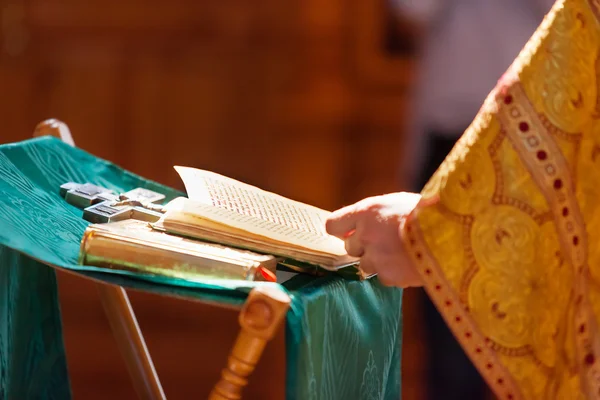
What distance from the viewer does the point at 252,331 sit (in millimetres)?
676

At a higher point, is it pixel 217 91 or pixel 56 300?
pixel 217 91

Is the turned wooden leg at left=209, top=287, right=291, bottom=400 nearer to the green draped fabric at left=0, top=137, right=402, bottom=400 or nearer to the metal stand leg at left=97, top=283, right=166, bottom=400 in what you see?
the green draped fabric at left=0, top=137, right=402, bottom=400

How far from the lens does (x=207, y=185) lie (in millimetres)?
898

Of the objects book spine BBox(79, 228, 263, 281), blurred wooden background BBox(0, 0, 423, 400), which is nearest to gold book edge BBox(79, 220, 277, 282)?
book spine BBox(79, 228, 263, 281)

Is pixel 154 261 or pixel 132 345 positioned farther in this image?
pixel 132 345

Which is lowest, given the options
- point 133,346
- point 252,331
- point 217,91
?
point 133,346

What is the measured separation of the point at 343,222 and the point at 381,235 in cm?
5

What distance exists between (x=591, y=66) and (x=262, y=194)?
0.38 metres

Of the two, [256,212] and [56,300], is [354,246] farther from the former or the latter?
[56,300]

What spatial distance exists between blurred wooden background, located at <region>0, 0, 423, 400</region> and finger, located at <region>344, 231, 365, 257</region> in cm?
153

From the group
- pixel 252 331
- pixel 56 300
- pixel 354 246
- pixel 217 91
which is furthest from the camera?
pixel 217 91

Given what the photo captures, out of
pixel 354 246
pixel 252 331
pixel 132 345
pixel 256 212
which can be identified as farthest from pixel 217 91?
pixel 252 331

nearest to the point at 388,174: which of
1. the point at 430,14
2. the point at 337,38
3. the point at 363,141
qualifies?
the point at 363,141

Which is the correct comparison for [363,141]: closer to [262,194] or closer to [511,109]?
[262,194]
